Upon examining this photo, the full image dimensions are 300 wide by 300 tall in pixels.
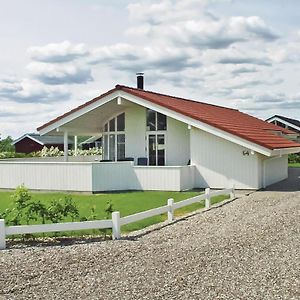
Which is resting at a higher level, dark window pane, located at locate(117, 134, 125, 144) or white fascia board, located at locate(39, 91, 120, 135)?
white fascia board, located at locate(39, 91, 120, 135)

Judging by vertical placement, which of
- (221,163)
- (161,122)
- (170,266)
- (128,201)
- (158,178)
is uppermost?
(161,122)

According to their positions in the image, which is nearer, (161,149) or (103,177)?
(103,177)

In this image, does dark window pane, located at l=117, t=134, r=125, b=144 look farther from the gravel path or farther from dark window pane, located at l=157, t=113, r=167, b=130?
the gravel path

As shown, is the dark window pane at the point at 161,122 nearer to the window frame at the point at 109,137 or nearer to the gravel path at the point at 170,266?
the window frame at the point at 109,137

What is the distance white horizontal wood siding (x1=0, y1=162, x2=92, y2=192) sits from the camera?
2078 centimetres

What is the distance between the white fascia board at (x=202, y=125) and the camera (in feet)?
65.0

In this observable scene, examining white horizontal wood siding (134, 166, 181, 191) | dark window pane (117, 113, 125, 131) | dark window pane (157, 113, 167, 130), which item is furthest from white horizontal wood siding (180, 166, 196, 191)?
dark window pane (117, 113, 125, 131)

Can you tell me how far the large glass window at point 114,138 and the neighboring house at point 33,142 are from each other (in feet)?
104

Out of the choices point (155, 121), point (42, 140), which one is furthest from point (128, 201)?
point (42, 140)

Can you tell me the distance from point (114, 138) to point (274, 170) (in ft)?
26.1

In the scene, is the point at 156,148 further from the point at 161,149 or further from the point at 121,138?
the point at 121,138

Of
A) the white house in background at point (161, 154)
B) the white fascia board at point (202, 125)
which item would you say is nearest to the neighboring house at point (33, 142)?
the white house in background at point (161, 154)

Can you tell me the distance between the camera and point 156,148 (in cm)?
2384

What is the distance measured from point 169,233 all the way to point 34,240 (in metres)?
2.89
